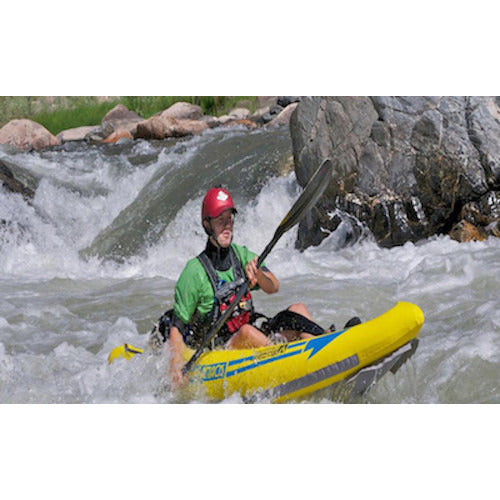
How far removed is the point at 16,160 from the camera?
5.36m

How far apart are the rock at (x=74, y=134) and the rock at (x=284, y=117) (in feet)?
3.80

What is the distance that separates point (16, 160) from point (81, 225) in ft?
2.21

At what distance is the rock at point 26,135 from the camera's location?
14.5 feet

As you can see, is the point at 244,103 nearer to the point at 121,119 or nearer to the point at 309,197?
the point at 121,119

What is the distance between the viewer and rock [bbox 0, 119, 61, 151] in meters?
4.43

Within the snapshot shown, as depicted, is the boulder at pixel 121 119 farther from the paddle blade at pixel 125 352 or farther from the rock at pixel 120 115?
the paddle blade at pixel 125 352

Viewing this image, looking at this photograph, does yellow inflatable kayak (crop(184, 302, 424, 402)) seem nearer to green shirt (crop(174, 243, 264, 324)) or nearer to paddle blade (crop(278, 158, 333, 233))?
green shirt (crop(174, 243, 264, 324))

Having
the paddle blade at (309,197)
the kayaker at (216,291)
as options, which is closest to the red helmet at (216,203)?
the kayaker at (216,291)

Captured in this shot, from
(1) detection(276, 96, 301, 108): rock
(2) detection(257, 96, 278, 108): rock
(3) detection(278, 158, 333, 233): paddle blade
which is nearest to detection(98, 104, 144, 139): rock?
(2) detection(257, 96, 278, 108): rock

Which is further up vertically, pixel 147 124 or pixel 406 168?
pixel 147 124

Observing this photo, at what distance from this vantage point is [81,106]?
163 inches

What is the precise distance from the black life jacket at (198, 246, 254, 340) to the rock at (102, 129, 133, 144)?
2.63 m

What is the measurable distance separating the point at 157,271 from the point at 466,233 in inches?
71.9

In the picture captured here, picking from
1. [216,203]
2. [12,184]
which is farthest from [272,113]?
[216,203]
